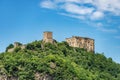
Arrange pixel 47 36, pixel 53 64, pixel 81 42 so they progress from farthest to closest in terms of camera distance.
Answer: pixel 81 42
pixel 47 36
pixel 53 64

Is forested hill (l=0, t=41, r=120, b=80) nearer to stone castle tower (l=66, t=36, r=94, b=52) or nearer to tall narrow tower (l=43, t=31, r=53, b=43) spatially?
tall narrow tower (l=43, t=31, r=53, b=43)

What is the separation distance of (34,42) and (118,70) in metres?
18.4

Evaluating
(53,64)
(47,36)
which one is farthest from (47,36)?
(53,64)

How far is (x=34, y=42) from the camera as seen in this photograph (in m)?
93.7

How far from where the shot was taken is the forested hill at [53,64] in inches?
3452

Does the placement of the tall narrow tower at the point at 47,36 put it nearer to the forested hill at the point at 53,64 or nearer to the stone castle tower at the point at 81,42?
the forested hill at the point at 53,64

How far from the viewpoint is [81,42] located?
101 meters

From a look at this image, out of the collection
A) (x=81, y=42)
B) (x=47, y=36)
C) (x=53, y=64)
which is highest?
(x=81, y=42)

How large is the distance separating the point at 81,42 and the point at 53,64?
13.4 metres

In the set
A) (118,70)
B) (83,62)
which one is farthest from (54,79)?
(118,70)

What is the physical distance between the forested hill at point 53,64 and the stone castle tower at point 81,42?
100 centimetres

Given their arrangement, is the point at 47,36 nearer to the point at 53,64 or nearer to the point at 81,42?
the point at 53,64

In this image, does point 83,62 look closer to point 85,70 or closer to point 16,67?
point 85,70

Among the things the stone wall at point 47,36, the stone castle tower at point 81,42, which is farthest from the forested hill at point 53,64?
the stone castle tower at point 81,42
